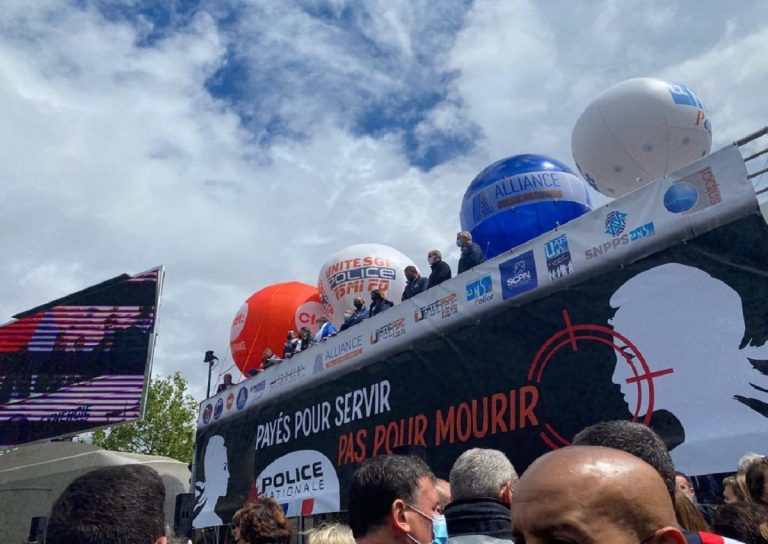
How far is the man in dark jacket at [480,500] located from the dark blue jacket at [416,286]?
18.1 feet

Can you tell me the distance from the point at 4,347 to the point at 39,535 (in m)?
11.7

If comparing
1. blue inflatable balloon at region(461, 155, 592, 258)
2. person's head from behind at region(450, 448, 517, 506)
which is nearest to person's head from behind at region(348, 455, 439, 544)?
person's head from behind at region(450, 448, 517, 506)

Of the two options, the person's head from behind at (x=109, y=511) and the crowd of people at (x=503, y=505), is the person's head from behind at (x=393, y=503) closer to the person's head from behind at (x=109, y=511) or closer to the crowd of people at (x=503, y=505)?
the crowd of people at (x=503, y=505)

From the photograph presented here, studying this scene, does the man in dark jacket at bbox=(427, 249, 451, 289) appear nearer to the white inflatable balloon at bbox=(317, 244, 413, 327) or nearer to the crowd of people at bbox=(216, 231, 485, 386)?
the crowd of people at bbox=(216, 231, 485, 386)

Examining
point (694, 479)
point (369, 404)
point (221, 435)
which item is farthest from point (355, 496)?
point (221, 435)

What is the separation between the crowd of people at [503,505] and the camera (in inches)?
42.9

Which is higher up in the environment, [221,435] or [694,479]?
[221,435]

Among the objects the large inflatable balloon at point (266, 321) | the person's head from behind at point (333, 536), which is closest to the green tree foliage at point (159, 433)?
the large inflatable balloon at point (266, 321)

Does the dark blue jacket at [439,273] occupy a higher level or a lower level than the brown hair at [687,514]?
higher

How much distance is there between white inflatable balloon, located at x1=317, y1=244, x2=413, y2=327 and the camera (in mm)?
10516

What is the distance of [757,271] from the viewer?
→ 184 inches

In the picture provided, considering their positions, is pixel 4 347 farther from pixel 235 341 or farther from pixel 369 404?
pixel 369 404

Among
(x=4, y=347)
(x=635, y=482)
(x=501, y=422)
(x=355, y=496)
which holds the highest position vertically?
(x=4, y=347)

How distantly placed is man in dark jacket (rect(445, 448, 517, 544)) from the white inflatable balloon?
7.98 meters
